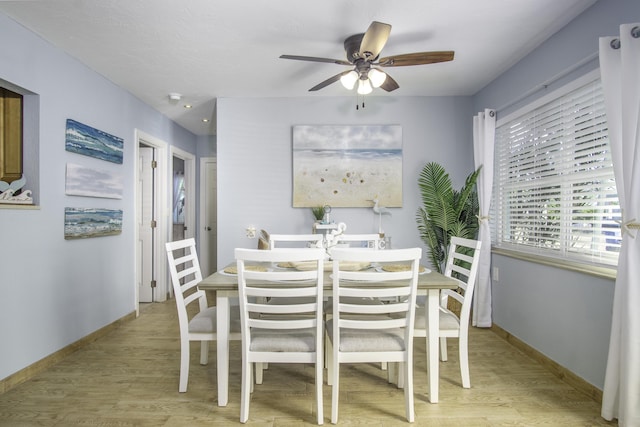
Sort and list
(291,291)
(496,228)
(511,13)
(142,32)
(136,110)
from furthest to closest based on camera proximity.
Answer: (136,110), (496,228), (142,32), (511,13), (291,291)

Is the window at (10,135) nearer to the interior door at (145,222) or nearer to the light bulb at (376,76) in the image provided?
the interior door at (145,222)

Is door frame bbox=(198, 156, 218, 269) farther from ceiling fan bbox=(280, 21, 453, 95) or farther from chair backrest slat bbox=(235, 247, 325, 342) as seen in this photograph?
chair backrest slat bbox=(235, 247, 325, 342)

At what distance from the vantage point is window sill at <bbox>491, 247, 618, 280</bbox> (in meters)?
2.08

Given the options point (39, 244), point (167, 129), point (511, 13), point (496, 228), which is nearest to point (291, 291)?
point (39, 244)

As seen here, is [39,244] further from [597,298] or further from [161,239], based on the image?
[597,298]

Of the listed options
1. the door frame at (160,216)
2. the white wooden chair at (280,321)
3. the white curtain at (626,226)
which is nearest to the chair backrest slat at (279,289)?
the white wooden chair at (280,321)

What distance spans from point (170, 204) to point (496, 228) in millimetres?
3900

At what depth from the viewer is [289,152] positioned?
156 inches

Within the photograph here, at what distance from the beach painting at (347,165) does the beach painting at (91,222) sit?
1.80 meters

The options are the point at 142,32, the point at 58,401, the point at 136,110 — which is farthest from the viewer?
the point at 136,110

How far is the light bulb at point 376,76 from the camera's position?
2424mm

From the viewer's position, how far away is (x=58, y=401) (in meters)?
2.13

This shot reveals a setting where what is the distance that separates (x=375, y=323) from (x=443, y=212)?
2.05 m

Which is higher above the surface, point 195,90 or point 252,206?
point 195,90
